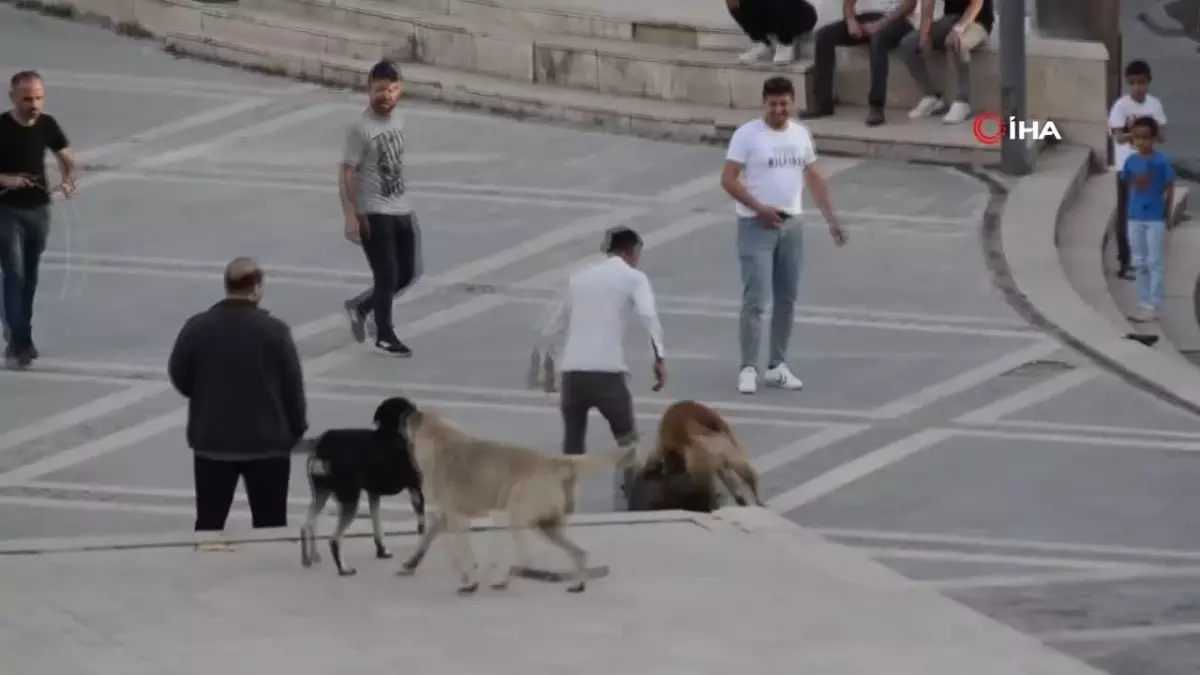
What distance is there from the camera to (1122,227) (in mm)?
16969

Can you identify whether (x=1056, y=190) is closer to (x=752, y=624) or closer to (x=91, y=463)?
(x=91, y=463)

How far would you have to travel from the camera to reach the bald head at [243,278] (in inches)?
375

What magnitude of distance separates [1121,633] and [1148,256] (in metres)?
6.41

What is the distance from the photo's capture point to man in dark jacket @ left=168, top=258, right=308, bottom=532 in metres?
9.50

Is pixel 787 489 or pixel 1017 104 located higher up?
pixel 1017 104

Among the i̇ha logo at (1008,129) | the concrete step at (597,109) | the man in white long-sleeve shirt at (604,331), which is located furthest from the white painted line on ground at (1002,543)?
the concrete step at (597,109)

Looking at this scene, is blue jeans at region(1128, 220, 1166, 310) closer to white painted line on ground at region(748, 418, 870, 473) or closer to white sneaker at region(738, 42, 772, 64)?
white painted line on ground at region(748, 418, 870, 473)

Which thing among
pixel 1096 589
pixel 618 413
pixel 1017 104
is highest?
pixel 1017 104

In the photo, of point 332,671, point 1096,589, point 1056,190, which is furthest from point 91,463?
point 1056,190

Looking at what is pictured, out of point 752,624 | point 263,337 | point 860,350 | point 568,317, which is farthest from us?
point 860,350

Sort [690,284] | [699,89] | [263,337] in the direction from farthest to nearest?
[699,89] → [690,284] → [263,337]

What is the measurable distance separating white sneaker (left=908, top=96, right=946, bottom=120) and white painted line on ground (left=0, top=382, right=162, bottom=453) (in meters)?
8.13

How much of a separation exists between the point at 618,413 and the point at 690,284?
472cm

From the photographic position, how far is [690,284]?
15.4m
